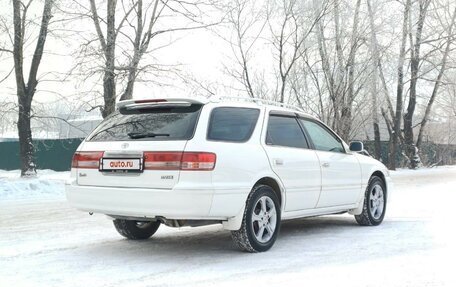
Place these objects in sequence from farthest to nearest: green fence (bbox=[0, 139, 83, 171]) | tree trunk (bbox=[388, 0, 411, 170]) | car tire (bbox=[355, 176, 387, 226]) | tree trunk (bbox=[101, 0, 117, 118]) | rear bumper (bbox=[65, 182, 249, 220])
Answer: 1. green fence (bbox=[0, 139, 83, 171])
2. tree trunk (bbox=[388, 0, 411, 170])
3. tree trunk (bbox=[101, 0, 117, 118])
4. car tire (bbox=[355, 176, 387, 226])
5. rear bumper (bbox=[65, 182, 249, 220])

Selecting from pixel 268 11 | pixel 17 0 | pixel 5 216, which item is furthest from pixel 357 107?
pixel 5 216

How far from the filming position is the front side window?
7109 mm

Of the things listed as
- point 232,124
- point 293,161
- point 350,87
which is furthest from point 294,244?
point 350,87

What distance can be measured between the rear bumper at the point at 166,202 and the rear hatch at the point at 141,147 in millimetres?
82

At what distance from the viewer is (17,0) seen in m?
18.2

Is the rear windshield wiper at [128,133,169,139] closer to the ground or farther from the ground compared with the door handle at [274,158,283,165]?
farther from the ground

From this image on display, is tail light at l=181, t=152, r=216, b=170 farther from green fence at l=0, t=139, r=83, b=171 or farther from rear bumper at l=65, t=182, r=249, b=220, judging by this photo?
green fence at l=0, t=139, r=83, b=171

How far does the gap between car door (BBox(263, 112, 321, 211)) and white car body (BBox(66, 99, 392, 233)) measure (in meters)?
0.01

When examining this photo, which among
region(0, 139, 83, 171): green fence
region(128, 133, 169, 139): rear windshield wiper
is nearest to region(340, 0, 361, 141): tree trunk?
region(0, 139, 83, 171): green fence

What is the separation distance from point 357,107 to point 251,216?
18207mm

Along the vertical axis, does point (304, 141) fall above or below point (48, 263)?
above

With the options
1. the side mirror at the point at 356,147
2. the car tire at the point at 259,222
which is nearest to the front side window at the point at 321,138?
the side mirror at the point at 356,147

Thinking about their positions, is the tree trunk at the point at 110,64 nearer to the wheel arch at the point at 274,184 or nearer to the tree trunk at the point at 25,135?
the tree trunk at the point at 25,135

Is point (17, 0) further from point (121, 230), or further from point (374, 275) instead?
point (374, 275)
